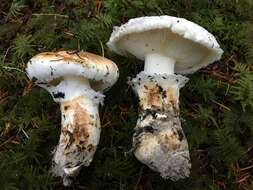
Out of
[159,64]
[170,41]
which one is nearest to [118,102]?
[159,64]

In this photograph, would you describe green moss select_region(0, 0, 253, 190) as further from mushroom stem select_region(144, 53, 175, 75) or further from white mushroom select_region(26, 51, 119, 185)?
mushroom stem select_region(144, 53, 175, 75)

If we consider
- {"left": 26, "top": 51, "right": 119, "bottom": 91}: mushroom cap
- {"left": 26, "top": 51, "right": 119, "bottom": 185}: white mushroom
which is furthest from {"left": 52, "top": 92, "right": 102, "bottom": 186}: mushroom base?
{"left": 26, "top": 51, "right": 119, "bottom": 91}: mushroom cap

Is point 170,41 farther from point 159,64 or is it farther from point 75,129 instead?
point 75,129

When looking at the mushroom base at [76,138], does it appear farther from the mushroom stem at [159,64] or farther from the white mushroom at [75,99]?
the mushroom stem at [159,64]

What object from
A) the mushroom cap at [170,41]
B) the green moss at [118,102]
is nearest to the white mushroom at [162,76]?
the mushroom cap at [170,41]

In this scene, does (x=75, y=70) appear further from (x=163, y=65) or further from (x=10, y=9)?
(x=10, y=9)

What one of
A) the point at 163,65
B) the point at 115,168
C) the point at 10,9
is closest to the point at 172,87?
the point at 163,65

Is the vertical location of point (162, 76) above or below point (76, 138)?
above
